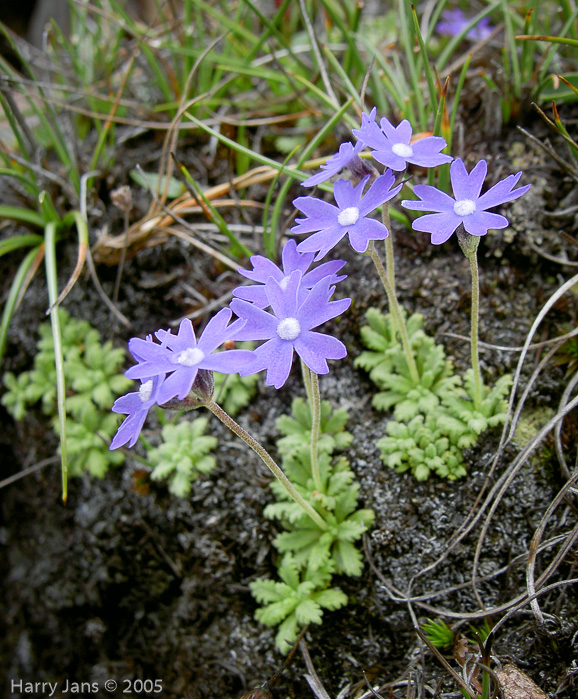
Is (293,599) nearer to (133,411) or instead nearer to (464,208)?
(133,411)

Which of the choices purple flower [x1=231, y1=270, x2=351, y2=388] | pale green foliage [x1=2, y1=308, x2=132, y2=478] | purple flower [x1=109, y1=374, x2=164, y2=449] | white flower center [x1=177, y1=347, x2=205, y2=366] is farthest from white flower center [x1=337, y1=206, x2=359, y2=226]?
pale green foliage [x1=2, y1=308, x2=132, y2=478]

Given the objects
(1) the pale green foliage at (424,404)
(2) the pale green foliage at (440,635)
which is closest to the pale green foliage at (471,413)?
(1) the pale green foliage at (424,404)

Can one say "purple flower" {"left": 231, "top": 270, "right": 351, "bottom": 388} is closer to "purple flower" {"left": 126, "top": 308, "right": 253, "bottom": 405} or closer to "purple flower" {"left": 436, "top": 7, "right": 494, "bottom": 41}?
"purple flower" {"left": 126, "top": 308, "right": 253, "bottom": 405}

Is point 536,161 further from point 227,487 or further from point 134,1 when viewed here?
point 134,1

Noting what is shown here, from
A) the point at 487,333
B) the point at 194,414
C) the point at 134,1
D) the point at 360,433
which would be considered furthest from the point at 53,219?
the point at 134,1

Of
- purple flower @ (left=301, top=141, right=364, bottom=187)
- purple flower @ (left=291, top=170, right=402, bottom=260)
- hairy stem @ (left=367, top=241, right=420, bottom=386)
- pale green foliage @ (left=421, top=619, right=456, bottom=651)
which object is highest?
purple flower @ (left=301, top=141, right=364, bottom=187)

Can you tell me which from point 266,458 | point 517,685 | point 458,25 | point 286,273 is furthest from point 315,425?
point 458,25

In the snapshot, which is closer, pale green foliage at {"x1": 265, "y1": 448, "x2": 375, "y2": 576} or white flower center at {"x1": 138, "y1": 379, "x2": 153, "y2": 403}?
white flower center at {"x1": 138, "y1": 379, "x2": 153, "y2": 403}
